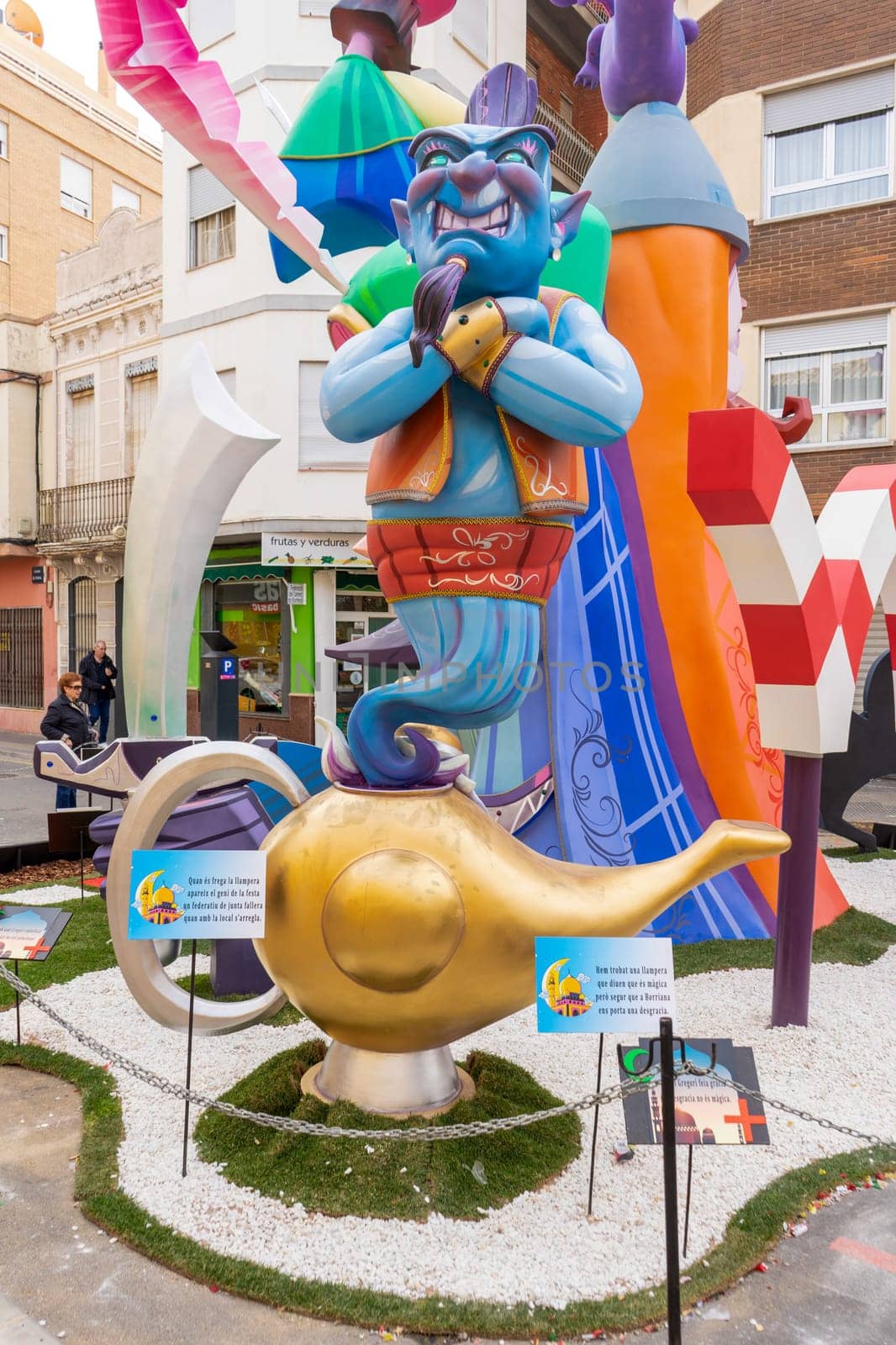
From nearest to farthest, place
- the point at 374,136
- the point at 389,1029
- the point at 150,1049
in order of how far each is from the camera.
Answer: the point at 389,1029
the point at 150,1049
the point at 374,136

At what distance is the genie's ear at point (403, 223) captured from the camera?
3.55m

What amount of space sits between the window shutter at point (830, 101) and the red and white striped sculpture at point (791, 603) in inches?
404

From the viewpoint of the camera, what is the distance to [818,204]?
1311cm

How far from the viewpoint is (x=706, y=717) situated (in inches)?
218

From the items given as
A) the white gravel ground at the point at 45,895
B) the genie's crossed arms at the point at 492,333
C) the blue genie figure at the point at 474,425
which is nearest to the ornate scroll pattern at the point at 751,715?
the blue genie figure at the point at 474,425

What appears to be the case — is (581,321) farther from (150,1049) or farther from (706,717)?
(150,1049)

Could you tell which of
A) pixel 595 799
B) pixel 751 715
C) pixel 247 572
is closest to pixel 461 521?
pixel 595 799

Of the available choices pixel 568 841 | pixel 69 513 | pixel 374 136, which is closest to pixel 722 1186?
pixel 568 841

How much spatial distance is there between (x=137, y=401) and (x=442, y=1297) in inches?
621

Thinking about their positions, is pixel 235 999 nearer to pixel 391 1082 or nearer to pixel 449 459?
pixel 391 1082

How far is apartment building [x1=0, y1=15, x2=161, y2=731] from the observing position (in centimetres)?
1805

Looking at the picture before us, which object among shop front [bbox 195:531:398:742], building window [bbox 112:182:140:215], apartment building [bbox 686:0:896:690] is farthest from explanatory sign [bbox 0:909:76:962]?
building window [bbox 112:182:140:215]

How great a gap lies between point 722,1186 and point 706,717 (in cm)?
266

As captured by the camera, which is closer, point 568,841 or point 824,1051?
point 824,1051
